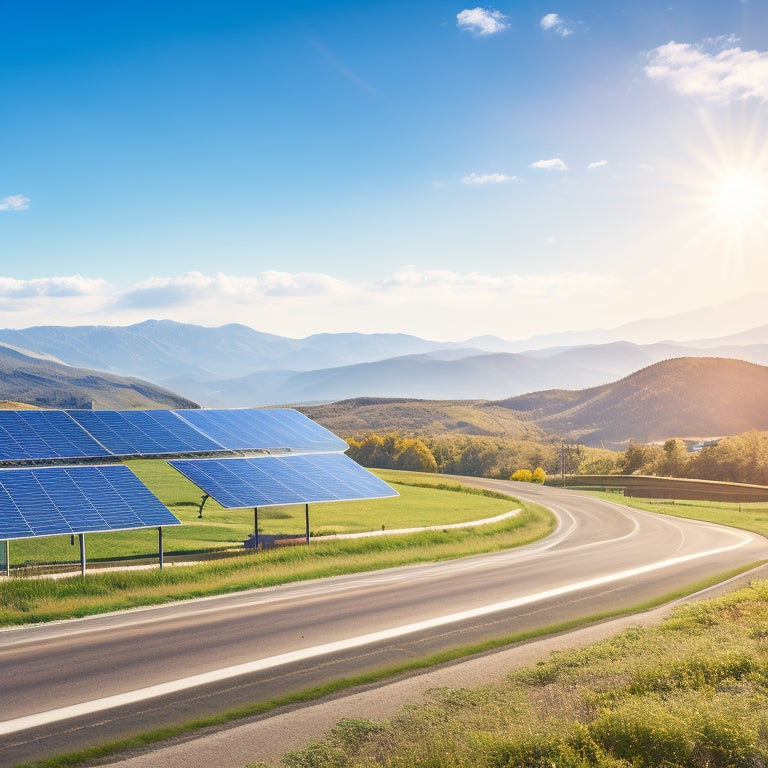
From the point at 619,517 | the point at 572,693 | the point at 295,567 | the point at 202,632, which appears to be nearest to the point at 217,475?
the point at 295,567

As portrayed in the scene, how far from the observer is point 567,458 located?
393ft

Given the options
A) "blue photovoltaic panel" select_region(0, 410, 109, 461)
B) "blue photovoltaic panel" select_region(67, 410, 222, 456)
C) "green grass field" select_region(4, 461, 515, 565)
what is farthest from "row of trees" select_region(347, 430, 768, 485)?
"blue photovoltaic panel" select_region(0, 410, 109, 461)

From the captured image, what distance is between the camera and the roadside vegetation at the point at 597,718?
11188 millimetres

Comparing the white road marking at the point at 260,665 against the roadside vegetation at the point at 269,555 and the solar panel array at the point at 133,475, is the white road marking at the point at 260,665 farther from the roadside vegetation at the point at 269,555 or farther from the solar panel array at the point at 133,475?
the solar panel array at the point at 133,475

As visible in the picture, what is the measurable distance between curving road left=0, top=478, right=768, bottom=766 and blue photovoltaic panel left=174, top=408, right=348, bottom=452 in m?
13.2

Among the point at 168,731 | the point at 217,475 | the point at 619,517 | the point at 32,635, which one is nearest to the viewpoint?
the point at 168,731

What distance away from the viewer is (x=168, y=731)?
45.9 feet

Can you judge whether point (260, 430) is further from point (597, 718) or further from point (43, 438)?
point (597, 718)

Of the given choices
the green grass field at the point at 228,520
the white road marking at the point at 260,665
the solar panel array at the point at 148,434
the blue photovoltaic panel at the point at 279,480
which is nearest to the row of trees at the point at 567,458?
the green grass field at the point at 228,520

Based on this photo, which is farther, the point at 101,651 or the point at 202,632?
the point at 202,632

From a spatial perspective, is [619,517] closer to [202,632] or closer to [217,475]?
[217,475]

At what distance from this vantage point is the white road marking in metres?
14.7

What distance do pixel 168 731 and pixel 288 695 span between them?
285 centimetres

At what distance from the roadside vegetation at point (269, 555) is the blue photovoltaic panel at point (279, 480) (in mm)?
2368
